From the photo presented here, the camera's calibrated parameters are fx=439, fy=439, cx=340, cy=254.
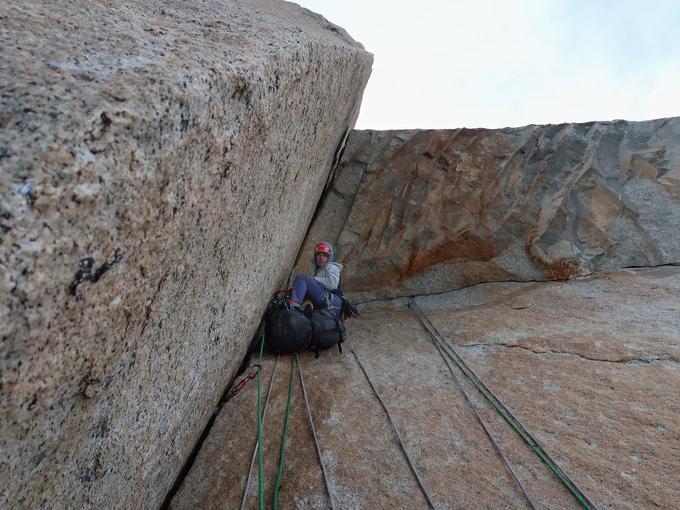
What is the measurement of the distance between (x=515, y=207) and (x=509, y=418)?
3575 millimetres

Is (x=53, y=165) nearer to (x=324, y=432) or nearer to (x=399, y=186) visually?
(x=324, y=432)

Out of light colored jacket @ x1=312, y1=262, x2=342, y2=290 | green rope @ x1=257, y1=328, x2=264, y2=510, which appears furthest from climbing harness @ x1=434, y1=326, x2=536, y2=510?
green rope @ x1=257, y1=328, x2=264, y2=510

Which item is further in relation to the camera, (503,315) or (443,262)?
(443,262)

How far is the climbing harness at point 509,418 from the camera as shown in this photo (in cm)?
269

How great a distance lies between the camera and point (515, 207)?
618cm

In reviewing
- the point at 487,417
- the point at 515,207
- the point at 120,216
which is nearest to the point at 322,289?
the point at 487,417

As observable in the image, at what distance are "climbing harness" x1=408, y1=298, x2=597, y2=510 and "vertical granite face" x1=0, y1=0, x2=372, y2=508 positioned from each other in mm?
2314

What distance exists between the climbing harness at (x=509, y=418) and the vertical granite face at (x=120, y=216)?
2314 millimetres

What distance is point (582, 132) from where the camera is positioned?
21.1 ft

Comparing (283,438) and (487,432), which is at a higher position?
(487,432)

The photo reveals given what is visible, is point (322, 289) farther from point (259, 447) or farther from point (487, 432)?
point (487, 432)

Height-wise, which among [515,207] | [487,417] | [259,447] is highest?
[515,207]

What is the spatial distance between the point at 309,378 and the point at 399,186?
3.40 meters

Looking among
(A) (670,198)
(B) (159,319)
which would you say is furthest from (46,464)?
(A) (670,198)
